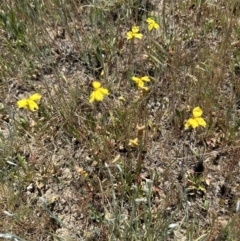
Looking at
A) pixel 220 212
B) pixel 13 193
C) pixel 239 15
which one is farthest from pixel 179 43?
pixel 13 193

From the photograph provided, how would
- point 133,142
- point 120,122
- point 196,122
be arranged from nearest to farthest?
1. point 196,122
2. point 133,142
3. point 120,122

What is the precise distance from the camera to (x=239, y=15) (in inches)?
88.5

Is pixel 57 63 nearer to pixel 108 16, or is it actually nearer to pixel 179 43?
pixel 108 16

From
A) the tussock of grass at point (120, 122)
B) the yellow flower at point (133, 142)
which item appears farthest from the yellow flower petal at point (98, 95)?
the yellow flower at point (133, 142)

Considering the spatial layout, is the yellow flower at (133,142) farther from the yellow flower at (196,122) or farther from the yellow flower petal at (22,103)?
the yellow flower petal at (22,103)


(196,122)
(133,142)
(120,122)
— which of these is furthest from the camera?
(120,122)

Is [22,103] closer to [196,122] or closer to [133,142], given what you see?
[133,142]

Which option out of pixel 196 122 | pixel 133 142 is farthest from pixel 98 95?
pixel 196 122

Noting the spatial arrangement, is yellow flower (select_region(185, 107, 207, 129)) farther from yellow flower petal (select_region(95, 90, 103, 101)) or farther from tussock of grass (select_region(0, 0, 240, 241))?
yellow flower petal (select_region(95, 90, 103, 101))

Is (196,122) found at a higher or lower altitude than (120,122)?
higher

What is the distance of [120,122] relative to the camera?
1.93m

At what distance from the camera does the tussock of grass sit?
1.72 meters

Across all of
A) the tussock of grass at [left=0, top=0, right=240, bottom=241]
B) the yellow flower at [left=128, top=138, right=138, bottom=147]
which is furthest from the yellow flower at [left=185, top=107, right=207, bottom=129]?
the yellow flower at [left=128, top=138, right=138, bottom=147]

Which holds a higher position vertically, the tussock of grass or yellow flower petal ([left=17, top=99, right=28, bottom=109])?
yellow flower petal ([left=17, top=99, right=28, bottom=109])
